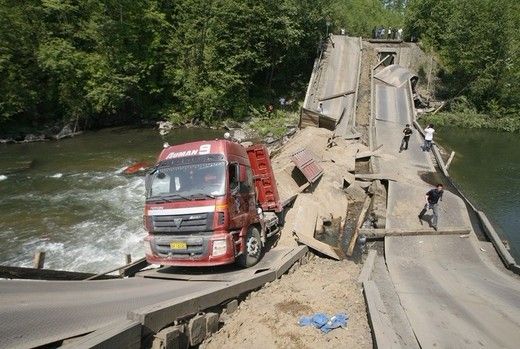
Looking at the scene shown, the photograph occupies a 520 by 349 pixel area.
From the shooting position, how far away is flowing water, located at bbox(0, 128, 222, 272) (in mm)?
14031

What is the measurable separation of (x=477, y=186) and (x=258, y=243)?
16.8 meters

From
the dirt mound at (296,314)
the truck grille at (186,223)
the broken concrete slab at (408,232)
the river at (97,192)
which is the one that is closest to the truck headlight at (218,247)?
the truck grille at (186,223)

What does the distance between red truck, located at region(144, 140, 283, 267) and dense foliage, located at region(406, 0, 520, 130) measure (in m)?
32.4

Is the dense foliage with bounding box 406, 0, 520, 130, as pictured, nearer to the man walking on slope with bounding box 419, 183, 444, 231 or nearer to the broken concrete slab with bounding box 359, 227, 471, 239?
the man walking on slope with bounding box 419, 183, 444, 231

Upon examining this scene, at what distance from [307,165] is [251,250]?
24.8 feet

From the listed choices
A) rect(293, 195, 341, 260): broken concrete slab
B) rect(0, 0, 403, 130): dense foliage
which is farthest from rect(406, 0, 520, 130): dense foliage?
rect(293, 195, 341, 260): broken concrete slab

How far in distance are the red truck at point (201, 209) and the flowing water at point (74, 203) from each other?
475 centimetres

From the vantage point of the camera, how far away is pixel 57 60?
30844mm

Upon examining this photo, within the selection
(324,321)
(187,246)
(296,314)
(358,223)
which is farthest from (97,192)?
(324,321)

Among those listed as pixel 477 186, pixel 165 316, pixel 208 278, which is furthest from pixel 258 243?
pixel 477 186

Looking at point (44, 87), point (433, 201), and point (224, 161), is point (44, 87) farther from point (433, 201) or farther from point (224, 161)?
point (433, 201)

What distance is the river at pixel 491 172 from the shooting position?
59.1 ft

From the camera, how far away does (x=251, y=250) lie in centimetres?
1018

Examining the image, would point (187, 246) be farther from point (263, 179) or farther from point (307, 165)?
point (307, 165)
